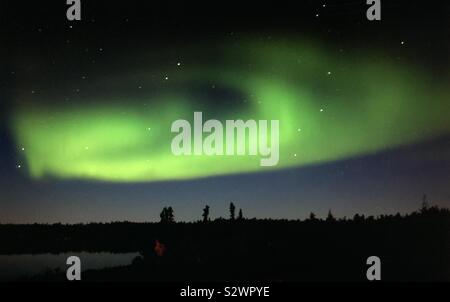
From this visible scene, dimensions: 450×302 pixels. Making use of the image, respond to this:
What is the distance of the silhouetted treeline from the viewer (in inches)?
171

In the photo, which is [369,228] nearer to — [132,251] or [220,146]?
[220,146]

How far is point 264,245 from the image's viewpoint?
15.1ft

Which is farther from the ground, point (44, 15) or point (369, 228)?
point (44, 15)

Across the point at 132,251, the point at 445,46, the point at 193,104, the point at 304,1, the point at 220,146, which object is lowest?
the point at 132,251

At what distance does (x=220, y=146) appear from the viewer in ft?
14.0

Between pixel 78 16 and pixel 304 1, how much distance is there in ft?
5.89

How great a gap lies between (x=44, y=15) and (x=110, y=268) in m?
2.07

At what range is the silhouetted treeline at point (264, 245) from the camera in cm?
434
